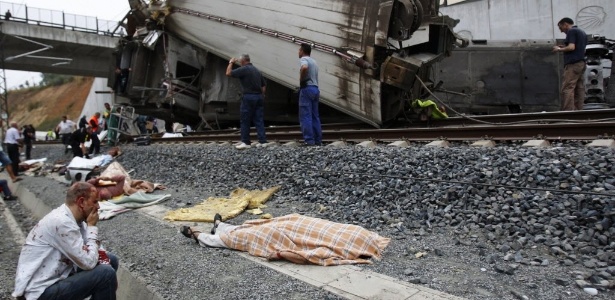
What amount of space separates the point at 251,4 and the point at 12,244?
6.07m

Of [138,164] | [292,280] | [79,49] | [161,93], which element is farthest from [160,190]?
[79,49]

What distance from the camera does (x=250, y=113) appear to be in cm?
792

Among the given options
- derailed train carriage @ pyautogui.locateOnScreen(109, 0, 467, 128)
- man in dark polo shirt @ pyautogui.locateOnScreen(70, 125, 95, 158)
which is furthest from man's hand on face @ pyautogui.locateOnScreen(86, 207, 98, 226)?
man in dark polo shirt @ pyautogui.locateOnScreen(70, 125, 95, 158)

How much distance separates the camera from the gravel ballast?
2.84 m

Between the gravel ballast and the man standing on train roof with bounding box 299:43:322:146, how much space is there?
110cm

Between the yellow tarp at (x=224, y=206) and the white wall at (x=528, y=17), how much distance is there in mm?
13266

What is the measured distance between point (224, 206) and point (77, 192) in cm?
234

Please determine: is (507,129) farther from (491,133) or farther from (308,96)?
(308,96)

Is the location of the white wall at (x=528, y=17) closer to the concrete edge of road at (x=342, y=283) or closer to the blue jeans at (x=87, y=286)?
the concrete edge of road at (x=342, y=283)

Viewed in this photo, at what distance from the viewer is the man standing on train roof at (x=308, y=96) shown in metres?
6.89

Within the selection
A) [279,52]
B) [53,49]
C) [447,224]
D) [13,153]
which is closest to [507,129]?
[447,224]

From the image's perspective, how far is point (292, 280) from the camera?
117 inches

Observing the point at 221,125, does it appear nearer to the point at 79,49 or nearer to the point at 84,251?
the point at 84,251

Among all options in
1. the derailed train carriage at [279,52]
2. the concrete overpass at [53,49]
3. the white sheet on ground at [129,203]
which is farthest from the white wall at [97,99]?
the white sheet on ground at [129,203]
